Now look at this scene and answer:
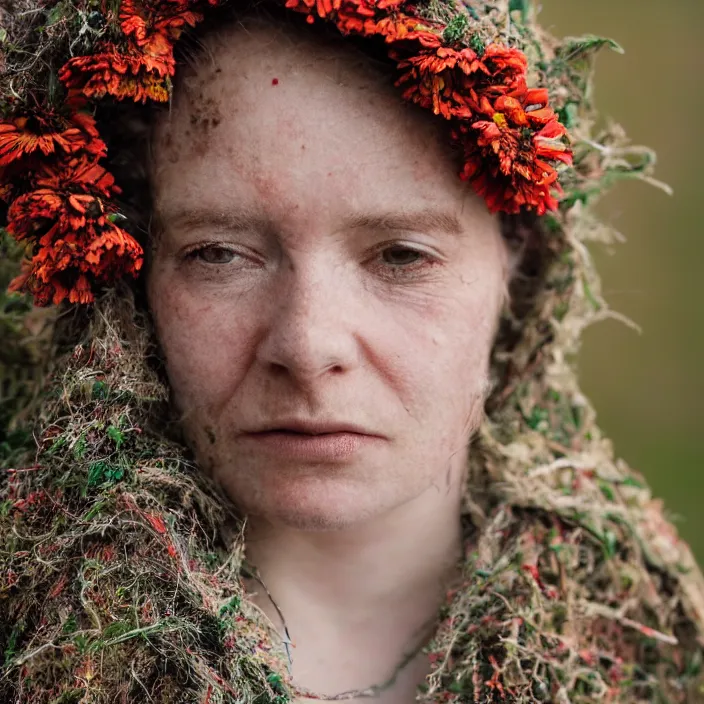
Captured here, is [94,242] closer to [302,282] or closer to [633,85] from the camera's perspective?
[302,282]

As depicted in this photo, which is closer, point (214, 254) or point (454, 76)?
point (454, 76)

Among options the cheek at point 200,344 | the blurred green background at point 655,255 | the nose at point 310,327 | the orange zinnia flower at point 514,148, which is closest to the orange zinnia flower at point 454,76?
the orange zinnia flower at point 514,148

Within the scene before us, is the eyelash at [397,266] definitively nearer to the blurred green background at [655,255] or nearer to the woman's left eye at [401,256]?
the woman's left eye at [401,256]

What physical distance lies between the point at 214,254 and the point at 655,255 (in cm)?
359

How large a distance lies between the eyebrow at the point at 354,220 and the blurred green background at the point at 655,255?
9.28 feet

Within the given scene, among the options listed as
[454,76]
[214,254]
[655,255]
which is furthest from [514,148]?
[655,255]

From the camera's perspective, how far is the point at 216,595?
1593 millimetres

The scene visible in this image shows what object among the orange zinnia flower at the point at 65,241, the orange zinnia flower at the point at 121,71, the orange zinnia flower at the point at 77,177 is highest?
the orange zinnia flower at the point at 121,71

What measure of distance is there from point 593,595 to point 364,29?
1199mm

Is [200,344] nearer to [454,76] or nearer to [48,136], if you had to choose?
[48,136]

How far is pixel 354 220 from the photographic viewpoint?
1.57 meters

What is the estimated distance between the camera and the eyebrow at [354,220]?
62.1 inches

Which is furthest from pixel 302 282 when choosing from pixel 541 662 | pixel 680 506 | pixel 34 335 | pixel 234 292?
pixel 680 506

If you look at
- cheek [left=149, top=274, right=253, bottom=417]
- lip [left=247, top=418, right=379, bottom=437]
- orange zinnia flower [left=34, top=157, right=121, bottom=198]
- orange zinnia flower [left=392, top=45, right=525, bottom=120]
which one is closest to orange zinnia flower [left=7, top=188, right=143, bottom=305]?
orange zinnia flower [left=34, top=157, right=121, bottom=198]
